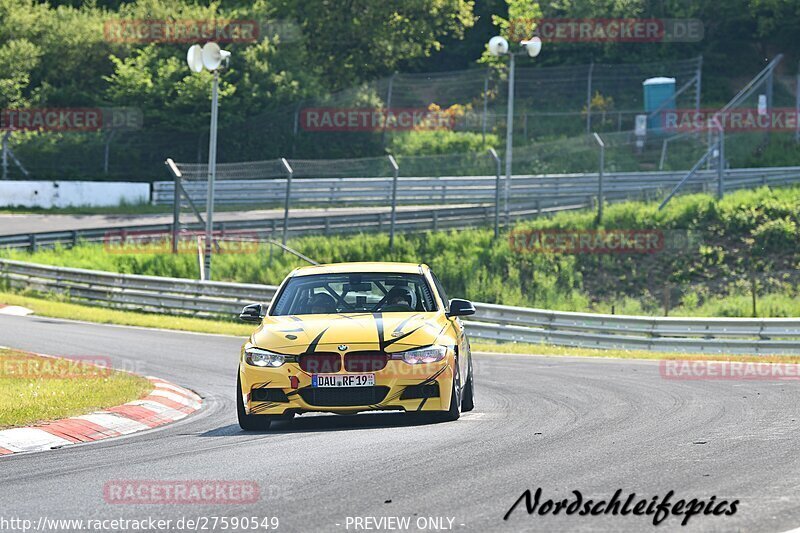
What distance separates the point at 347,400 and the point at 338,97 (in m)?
43.0

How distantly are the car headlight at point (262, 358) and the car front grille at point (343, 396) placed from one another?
12.8 inches

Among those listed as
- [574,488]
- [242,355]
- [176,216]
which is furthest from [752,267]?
[574,488]

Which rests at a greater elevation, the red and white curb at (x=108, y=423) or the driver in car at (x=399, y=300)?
the driver in car at (x=399, y=300)

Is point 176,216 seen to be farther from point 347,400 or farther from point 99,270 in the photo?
point 347,400

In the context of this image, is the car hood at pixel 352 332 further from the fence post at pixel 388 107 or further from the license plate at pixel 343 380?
the fence post at pixel 388 107

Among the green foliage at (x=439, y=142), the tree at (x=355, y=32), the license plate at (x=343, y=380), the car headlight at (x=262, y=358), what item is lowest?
the license plate at (x=343, y=380)

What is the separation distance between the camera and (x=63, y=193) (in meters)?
46.5

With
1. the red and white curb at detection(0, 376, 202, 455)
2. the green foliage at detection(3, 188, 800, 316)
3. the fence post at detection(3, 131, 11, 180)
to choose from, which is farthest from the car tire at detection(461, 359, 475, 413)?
the fence post at detection(3, 131, 11, 180)

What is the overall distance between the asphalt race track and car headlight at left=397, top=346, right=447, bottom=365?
0.55 m

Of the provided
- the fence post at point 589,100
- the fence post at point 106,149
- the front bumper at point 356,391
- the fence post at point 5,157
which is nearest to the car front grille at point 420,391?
the front bumper at point 356,391

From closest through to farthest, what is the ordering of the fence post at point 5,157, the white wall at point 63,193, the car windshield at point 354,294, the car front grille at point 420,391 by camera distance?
1. the car front grille at point 420,391
2. the car windshield at point 354,294
3. the white wall at point 63,193
4. the fence post at point 5,157

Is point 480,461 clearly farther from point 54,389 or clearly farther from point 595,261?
point 595,261

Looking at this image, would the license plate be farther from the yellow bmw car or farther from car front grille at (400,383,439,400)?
car front grille at (400,383,439,400)

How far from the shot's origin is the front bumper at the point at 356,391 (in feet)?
35.4
